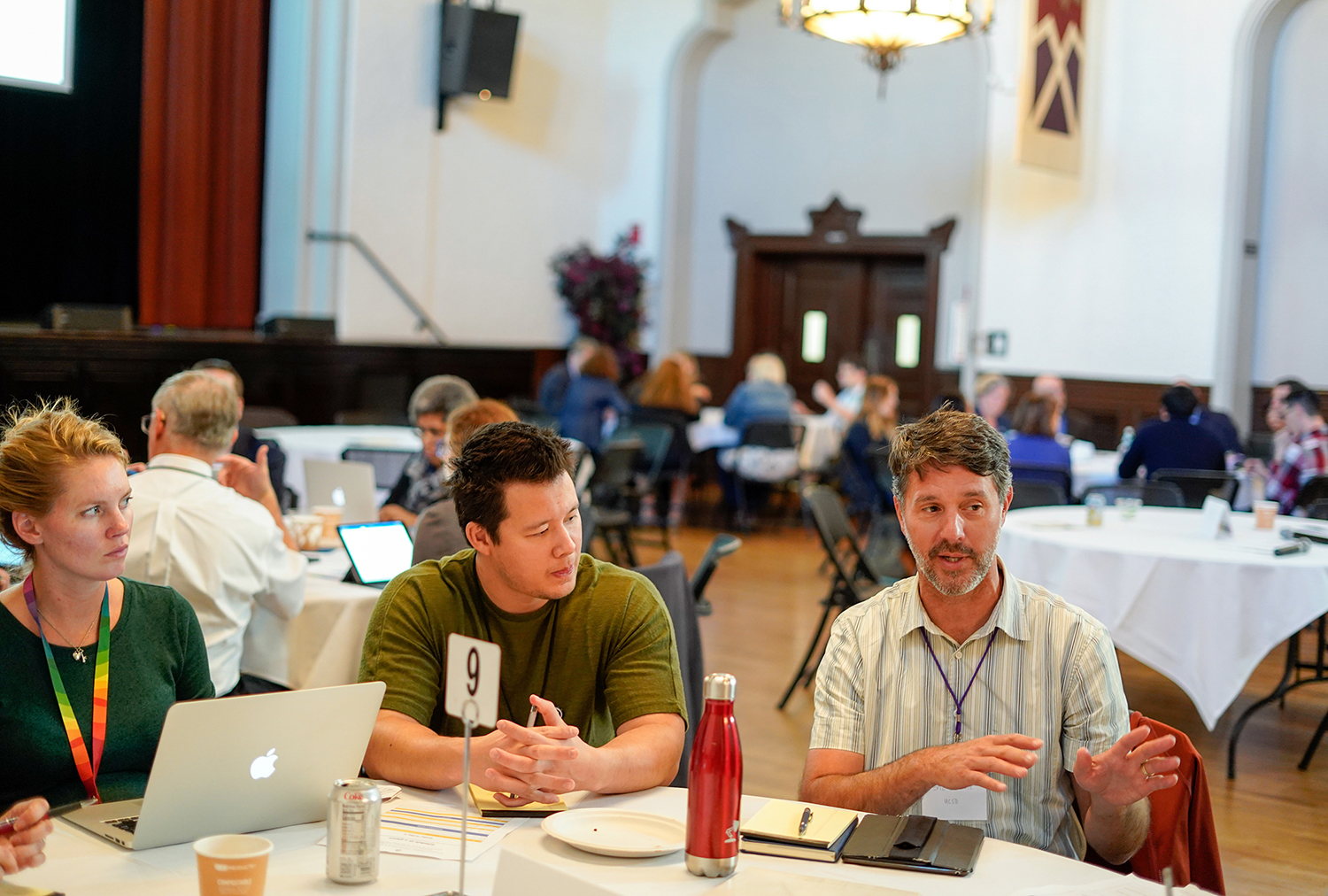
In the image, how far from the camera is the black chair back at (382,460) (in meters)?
6.03

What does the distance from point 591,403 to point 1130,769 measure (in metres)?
7.64

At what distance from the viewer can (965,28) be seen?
700cm

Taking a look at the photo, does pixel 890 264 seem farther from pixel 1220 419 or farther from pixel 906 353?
pixel 1220 419

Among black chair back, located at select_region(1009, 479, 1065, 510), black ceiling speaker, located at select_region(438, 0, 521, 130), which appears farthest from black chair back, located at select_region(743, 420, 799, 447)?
black ceiling speaker, located at select_region(438, 0, 521, 130)

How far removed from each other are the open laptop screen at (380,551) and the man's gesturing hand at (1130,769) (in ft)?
7.37

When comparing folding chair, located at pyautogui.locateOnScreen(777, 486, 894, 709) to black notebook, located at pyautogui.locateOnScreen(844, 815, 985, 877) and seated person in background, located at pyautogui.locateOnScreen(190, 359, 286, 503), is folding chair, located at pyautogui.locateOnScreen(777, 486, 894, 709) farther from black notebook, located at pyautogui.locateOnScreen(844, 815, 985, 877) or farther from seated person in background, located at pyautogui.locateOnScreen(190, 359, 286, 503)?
black notebook, located at pyautogui.locateOnScreen(844, 815, 985, 877)

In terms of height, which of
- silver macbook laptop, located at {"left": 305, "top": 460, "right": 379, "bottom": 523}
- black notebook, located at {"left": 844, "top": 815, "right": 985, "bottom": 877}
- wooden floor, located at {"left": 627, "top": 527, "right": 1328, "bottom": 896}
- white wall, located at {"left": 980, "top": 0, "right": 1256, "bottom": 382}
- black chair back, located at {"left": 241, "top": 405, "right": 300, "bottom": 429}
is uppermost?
white wall, located at {"left": 980, "top": 0, "right": 1256, "bottom": 382}

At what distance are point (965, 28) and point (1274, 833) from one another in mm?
4637

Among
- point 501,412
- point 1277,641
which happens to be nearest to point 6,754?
point 501,412

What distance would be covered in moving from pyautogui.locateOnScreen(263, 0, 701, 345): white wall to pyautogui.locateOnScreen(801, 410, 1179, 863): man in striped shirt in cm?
918

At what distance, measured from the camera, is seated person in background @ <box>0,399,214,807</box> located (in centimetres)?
202

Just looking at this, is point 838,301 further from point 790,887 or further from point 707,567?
point 790,887

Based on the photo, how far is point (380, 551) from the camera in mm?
3713

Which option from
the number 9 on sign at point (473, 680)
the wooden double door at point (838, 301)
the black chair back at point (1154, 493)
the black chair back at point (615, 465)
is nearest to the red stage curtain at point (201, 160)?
the black chair back at point (615, 465)
